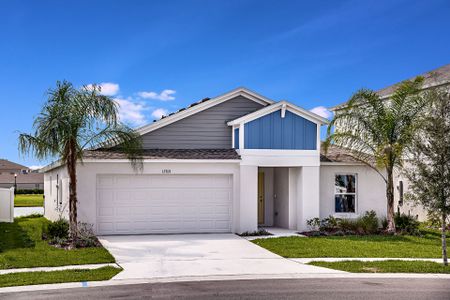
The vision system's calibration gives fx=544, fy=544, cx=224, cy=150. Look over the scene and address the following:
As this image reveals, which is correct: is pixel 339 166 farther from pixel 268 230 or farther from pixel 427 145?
pixel 427 145

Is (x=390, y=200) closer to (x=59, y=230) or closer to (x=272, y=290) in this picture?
(x=272, y=290)

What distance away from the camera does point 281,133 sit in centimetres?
2059

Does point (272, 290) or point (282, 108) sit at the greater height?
point (282, 108)

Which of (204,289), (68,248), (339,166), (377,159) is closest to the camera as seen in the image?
(204,289)

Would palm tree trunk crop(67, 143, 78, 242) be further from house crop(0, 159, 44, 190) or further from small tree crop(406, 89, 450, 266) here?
house crop(0, 159, 44, 190)

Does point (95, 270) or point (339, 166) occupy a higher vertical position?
point (339, 166)

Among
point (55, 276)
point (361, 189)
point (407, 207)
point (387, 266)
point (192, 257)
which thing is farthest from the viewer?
point (407, 207)

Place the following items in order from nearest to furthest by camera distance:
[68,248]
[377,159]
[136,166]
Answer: [68,248]
[136,166]
[377,159]

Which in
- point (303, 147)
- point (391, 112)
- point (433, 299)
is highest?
point (391, 112)

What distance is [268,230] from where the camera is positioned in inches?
827

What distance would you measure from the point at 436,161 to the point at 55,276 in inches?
363

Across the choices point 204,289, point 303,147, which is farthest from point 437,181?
point 303,147

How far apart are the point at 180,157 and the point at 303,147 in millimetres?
4777

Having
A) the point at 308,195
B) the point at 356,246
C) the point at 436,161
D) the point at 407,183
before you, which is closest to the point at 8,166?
the point at 407,183
